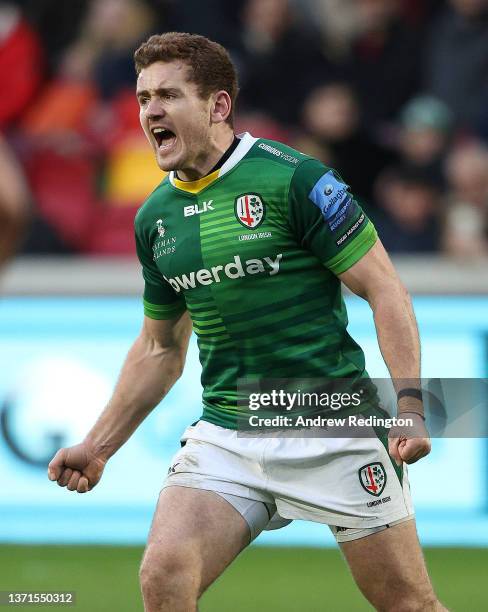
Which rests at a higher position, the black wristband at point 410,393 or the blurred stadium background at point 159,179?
the blurred stadium background at point 159,179

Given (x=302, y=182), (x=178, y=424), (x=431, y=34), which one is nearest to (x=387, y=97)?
(x=431, y=34)

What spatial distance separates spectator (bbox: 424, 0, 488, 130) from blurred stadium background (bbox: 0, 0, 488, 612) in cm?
1

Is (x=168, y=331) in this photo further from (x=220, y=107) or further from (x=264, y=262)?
(x=220, y=107)

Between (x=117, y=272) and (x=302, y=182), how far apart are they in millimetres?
4418

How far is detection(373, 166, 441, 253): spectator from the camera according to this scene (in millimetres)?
9484

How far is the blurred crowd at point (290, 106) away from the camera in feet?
31.6

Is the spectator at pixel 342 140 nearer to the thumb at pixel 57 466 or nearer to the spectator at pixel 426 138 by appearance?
the spectator at pixel 426 138

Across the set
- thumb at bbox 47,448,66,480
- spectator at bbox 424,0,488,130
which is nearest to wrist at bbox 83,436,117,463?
thumb at bbox 47,448,66,480

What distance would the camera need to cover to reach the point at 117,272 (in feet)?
29.5

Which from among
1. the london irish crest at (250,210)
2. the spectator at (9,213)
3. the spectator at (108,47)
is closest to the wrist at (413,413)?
the london irish crest at (250,210)

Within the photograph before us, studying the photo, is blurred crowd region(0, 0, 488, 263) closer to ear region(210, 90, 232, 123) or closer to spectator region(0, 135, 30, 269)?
ear region(210, 90, 232, 123)

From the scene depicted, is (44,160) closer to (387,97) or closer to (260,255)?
(387,97)

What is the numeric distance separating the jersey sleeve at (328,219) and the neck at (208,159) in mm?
348

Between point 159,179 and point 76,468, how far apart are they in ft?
16.3
